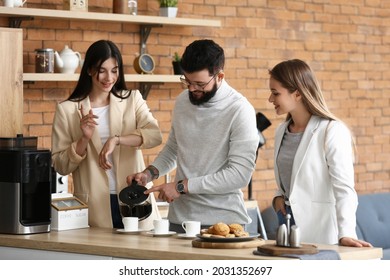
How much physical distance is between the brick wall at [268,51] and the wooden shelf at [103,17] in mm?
195

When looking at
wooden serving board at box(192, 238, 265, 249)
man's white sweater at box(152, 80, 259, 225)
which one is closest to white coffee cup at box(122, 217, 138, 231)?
man's white sweater at box(152, 80, 259, 225)

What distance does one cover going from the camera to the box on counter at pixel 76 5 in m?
5.68

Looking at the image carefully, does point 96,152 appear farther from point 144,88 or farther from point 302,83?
point 144,88

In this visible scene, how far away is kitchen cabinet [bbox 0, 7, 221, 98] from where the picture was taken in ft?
18.0

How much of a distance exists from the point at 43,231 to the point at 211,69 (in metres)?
1.10

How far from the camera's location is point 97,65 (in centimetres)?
438

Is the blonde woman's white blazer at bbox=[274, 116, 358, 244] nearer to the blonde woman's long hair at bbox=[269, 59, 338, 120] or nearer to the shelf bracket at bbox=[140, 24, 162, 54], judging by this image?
the blonde woman's long hair at bbox=[269, 59, 338, 120]

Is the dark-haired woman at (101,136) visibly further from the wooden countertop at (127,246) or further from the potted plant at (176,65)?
the potted plant at (176,65)

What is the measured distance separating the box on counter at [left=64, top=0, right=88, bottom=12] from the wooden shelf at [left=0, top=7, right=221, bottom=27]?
0.13 feet

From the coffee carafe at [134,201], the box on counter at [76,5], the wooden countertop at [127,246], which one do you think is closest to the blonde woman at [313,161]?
the wooden countertop at [127,246]

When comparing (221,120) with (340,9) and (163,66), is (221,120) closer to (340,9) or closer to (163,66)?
(163,66)

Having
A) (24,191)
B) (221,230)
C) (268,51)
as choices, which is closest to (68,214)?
(24,191)

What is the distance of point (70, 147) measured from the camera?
14.4ft
